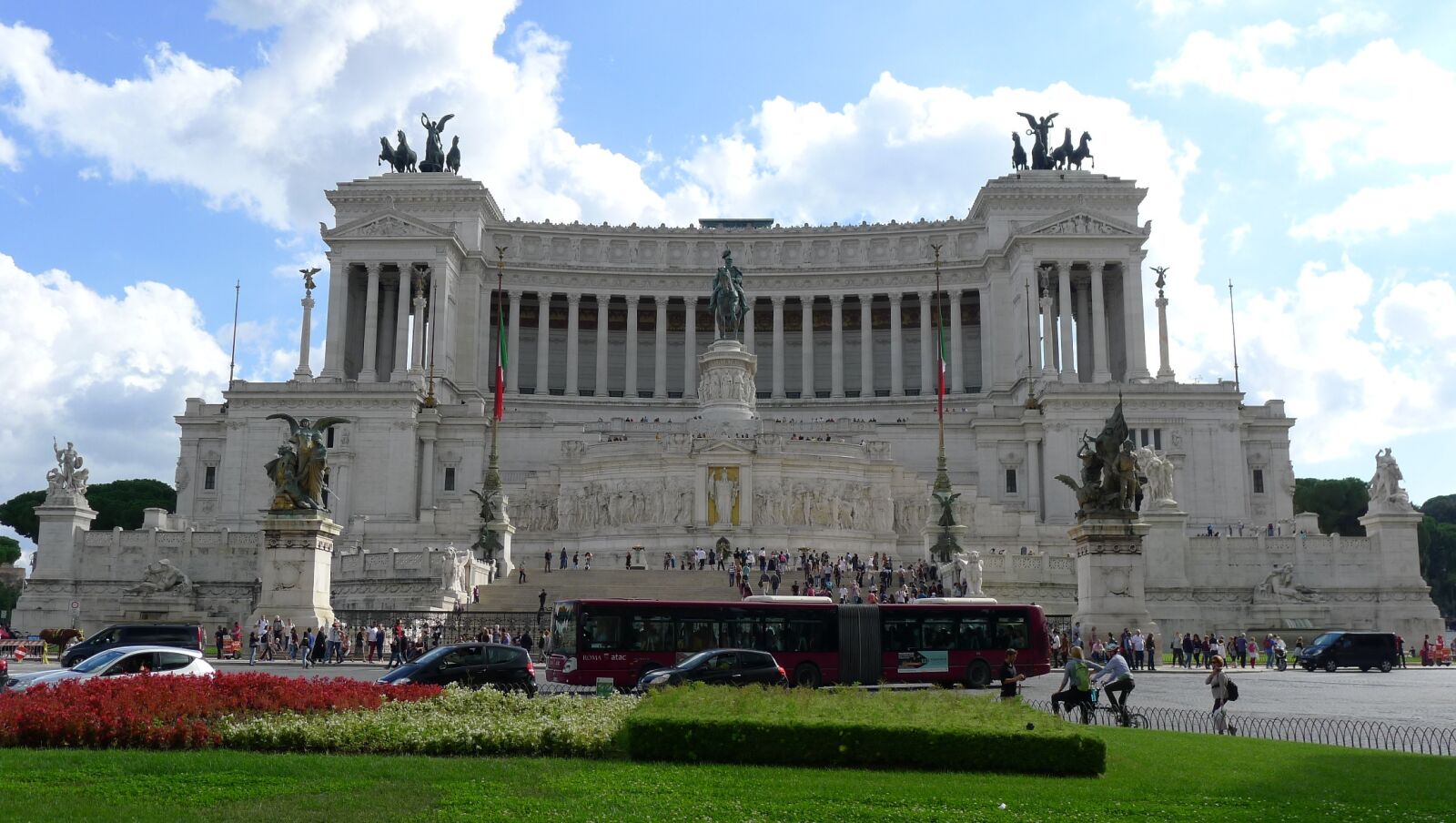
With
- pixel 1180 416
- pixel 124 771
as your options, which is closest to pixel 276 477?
pixel 124 771

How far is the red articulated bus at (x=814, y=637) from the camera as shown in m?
31.1

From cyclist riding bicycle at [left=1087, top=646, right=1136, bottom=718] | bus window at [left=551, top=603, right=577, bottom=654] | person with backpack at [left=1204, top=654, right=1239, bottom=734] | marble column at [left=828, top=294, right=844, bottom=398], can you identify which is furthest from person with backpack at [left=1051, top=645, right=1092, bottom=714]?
marble column at [left=828, top=294, right=844, bottom=398]

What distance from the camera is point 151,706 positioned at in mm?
16734

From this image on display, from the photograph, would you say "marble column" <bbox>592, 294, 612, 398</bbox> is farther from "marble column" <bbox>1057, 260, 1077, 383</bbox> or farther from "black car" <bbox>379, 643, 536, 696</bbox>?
"black car" <bbox>379, 643, 536, 696</bbox>

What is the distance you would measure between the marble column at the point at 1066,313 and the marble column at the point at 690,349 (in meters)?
28.2

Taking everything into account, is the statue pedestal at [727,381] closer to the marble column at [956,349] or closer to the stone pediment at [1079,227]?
the marble column at [956,349]

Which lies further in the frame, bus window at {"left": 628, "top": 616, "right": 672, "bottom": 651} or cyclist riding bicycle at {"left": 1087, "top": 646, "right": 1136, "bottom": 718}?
bus window at {"left": 628, "top": 616, "right": 672, "bottom": 651}

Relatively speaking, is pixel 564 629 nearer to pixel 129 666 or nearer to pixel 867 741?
pixel 129 666

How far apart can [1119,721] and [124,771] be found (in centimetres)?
1540

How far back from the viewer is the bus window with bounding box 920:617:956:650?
33.2 metres

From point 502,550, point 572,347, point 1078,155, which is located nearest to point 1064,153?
point 1078,155

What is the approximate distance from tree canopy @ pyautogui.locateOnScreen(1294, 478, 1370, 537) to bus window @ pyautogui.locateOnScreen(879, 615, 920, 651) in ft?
270

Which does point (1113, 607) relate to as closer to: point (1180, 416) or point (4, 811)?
point (4, 811)

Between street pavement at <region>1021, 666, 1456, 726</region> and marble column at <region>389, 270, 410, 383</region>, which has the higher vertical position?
marble column at <region>389, 270, 410, 383</region>
